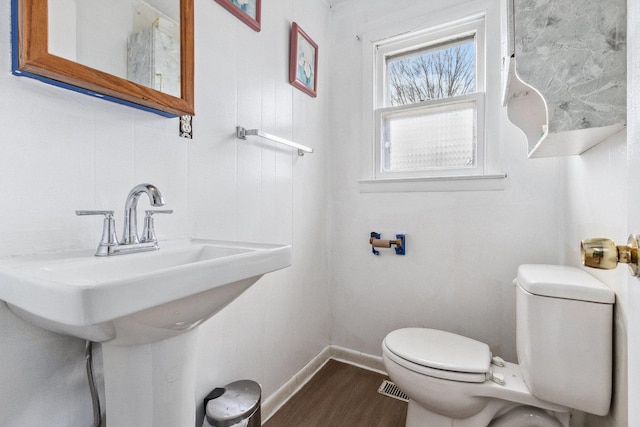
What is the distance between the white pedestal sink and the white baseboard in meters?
0.75

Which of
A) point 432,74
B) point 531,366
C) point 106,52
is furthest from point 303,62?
point 531,366

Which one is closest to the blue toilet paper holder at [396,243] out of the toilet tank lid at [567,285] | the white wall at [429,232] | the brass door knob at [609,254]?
the white wall at [429,232]

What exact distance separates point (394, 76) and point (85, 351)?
1945mm

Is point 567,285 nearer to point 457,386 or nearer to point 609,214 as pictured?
point 609,214

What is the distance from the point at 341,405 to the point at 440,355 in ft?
2.10

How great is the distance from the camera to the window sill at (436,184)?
1.52m

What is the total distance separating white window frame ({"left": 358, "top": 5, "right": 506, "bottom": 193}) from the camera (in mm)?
1524

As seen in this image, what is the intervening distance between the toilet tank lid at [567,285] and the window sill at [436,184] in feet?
1.77

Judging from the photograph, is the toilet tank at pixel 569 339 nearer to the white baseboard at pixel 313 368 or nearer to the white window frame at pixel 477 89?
the white window frame at pixel 477 89

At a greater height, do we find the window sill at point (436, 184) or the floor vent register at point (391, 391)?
the window sill at point (436, 184)

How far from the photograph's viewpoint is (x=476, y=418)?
1119 mm

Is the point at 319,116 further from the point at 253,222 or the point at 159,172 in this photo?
the point at 159,172

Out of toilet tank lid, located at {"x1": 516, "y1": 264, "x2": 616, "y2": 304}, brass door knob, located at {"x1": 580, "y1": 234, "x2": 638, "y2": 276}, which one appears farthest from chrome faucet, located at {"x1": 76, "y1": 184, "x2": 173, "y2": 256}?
toilet tank lid, located at {"x1": 516, "y1": 264, "x2": 616, "y2": 304}

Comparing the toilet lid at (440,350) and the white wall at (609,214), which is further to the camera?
the toilet lid at (440,350)
